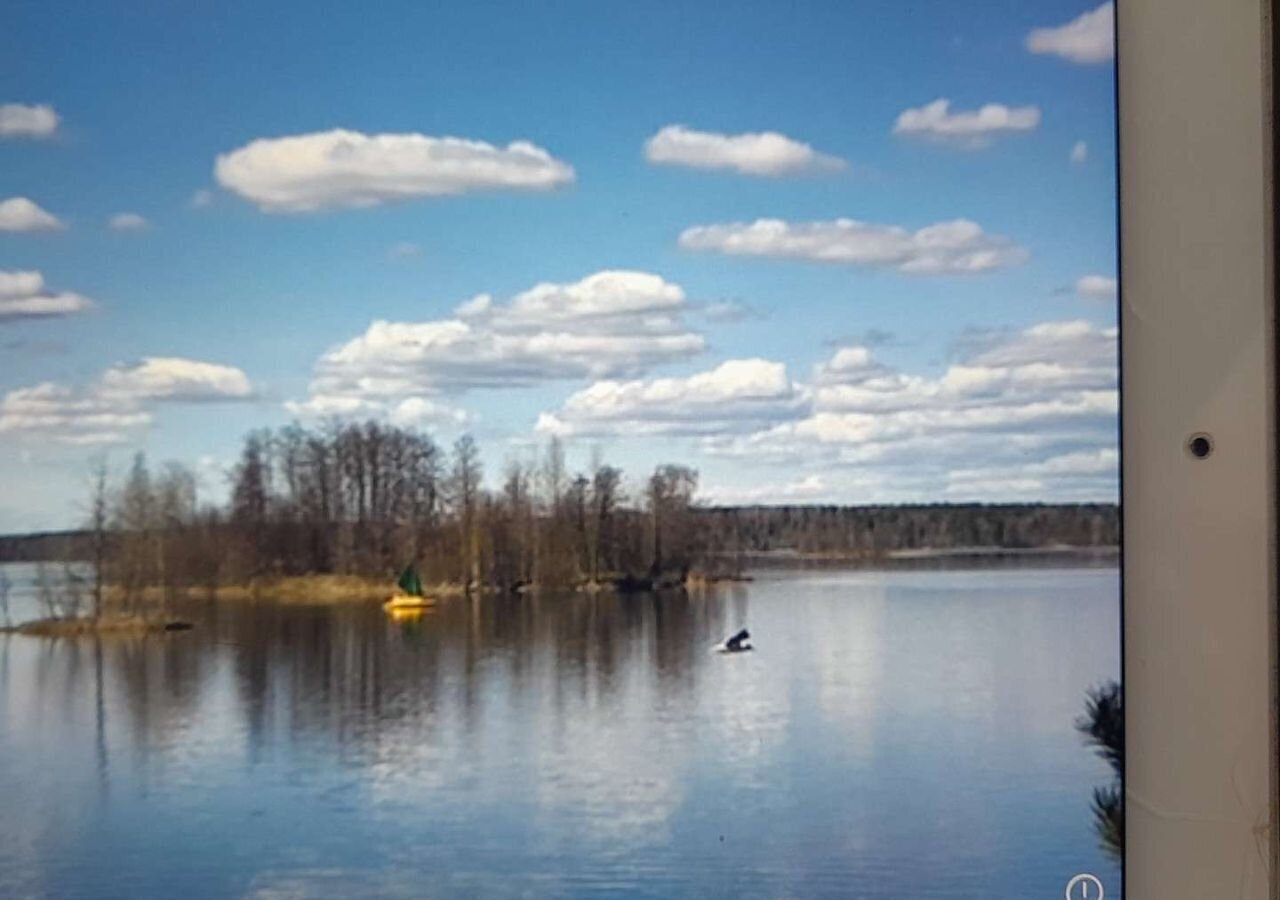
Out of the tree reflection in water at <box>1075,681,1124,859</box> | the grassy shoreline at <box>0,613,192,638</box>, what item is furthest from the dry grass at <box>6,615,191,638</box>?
the tree reflection in water at <box>1075,681,1124,859</box>

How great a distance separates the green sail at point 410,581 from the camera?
4.46 ft

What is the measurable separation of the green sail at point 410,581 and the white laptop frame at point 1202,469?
2.25ft

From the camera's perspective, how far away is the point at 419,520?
4.46 ft

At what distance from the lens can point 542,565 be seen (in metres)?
1.40

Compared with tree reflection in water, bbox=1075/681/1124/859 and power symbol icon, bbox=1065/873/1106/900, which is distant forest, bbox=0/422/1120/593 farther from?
power symbol icon, bbox=1065/873/1106/900

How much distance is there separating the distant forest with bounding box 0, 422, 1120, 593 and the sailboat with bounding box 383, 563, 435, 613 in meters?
0.01

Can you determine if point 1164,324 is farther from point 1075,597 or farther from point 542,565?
point 542,565

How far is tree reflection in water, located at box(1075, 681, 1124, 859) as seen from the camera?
48.6 inches

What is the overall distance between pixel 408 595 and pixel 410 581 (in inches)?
0.6

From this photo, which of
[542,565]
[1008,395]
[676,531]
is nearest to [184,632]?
[542,565]

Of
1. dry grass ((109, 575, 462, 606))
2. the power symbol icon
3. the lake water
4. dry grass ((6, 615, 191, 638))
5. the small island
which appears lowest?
the power symbol icon

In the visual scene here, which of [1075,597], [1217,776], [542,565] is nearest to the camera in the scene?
[1217,776]

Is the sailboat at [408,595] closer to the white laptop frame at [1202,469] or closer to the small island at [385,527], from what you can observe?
the small island at [385,527]

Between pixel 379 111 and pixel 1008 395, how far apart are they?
26.8 inches
